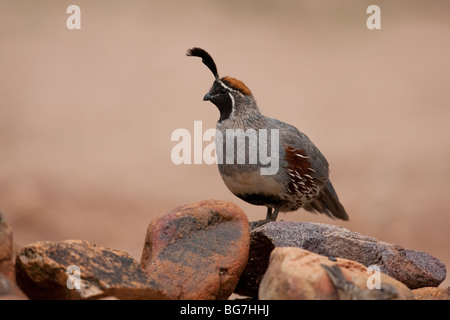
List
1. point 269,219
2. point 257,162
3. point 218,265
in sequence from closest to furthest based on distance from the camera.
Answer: point 218,265
point 257,162
point 269,219

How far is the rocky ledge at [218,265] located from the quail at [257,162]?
1.97ft

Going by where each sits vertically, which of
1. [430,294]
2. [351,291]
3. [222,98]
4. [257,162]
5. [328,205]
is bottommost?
[430,294]

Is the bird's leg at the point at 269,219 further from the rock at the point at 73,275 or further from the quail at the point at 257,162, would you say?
the rock at the point at 73,275

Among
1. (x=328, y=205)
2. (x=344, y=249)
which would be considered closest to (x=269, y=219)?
(x=328, y=205)

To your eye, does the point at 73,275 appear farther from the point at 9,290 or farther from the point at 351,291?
the point at 351,291

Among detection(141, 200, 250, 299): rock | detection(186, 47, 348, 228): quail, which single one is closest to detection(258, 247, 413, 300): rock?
detection(141, 200, 250, 299): rock

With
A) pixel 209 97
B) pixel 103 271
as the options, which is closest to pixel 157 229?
→ pixel 103 271

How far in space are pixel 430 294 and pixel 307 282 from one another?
3.74 ft

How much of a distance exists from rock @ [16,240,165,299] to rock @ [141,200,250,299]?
17 centimetres

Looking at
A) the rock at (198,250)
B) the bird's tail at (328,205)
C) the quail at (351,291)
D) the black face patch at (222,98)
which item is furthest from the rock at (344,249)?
the bird's tail at (328,205)

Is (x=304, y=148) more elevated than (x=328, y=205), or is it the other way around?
(x=304, y=148)

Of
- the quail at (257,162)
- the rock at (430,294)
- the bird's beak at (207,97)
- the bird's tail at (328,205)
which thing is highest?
the bird's beak at (207,97)

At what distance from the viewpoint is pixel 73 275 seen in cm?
288

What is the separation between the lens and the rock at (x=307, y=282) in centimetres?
272
